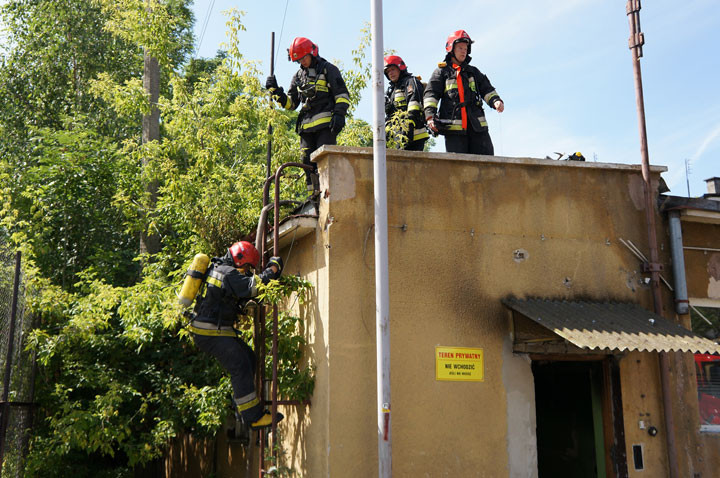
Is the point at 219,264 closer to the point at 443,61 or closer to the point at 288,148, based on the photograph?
the point at 288,148

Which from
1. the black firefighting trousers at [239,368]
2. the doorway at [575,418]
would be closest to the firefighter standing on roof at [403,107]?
the doorway at [575,418]

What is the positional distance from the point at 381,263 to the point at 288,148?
4.00m

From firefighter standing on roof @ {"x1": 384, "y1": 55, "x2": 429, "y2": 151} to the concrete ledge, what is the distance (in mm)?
1733

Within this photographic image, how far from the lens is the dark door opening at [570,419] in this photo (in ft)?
27.9

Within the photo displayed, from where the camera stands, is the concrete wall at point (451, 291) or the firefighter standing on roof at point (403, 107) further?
the firefighter standing on roof at point (403, 107)

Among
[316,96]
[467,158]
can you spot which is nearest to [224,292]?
[316,96]

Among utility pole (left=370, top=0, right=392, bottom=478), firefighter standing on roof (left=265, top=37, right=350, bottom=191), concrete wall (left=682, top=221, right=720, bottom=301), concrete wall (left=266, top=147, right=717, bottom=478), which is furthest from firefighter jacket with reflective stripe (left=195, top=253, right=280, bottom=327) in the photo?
concrete wall (left=682, top=221, right=720, bottom=301)

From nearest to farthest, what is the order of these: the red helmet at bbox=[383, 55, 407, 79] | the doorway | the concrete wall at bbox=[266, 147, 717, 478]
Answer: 1. the concrete wall at bbox=[266, 147, 717, 478]
2. the doorway
3. the red helmet at bbox=[383, 55, 407, 79]

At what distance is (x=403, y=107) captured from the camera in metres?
10.4

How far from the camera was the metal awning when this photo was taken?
7.16m

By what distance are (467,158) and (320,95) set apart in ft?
7.11

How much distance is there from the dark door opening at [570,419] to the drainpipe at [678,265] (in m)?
1.33

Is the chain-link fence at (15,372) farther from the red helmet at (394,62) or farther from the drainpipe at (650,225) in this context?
the drainpipe at (650,225)

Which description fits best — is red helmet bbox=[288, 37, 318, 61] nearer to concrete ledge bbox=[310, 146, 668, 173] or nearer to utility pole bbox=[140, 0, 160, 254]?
concrete ledge bbox=[310, 146, 668, 173]
